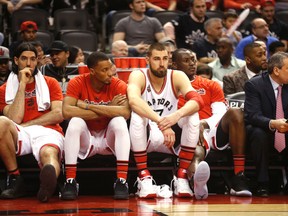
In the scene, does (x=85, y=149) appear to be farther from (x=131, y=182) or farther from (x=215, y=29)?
(x=215, y=29)

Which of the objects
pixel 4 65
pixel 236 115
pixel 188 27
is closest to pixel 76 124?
pixel 236 115

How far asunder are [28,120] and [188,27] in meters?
4.95

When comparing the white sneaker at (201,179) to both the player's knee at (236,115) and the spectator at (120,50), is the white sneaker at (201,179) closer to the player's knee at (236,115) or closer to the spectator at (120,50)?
the player's knee at (236,115)

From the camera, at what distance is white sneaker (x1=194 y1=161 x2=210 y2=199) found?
7387 mm

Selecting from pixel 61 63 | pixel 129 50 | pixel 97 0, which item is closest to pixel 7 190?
pixel 61 63

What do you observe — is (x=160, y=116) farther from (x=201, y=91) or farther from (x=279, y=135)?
(x=279, y=135)

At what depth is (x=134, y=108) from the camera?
7770mm

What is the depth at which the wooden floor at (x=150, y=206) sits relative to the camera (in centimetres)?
672

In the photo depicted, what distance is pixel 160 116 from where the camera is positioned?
8094mm

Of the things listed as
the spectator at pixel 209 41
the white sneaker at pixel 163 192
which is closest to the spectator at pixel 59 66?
the white sneaker at pixel 163 192

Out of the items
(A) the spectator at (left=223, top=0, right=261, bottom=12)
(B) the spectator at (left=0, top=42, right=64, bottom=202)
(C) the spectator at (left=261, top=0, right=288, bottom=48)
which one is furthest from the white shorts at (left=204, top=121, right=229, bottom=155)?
(A) the spectator at (left=223, top=0, right=261, bottom=12)

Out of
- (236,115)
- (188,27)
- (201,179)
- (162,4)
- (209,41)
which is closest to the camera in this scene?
(201,179)

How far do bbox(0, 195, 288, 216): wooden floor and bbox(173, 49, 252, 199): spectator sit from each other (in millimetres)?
175

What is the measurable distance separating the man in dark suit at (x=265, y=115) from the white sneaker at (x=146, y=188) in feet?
3.30
